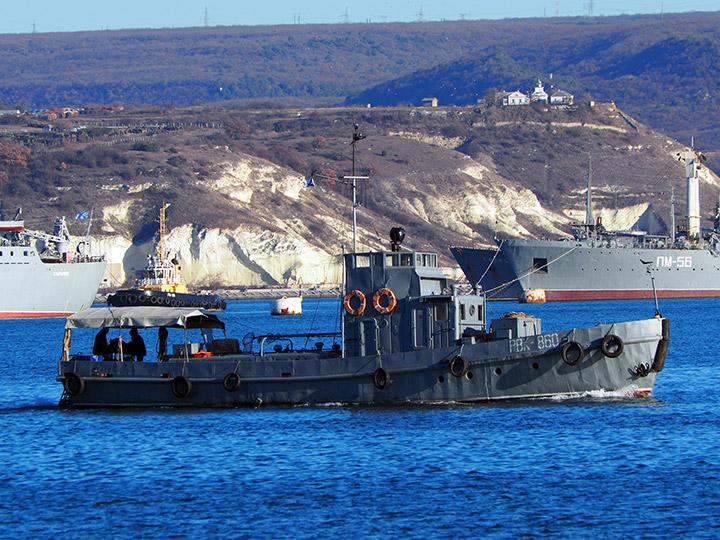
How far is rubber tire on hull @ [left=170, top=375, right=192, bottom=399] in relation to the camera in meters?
28.8

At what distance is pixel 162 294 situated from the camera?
86500 millimetres

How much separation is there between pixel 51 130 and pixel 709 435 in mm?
178477

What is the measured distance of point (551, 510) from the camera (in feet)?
62.0

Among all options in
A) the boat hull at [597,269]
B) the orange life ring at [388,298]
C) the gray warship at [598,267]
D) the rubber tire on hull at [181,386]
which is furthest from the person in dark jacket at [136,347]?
the gray warship at [598,267]

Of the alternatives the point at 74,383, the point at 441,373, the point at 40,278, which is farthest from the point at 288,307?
the point at 441,373

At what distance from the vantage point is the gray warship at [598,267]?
305 feet

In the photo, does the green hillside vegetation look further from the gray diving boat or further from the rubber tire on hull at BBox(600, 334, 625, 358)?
the rubber tire on hull at BBox(600, 334, 625, 358)

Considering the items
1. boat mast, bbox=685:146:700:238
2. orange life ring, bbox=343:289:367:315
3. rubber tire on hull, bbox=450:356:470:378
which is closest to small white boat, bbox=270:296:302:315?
boat mast, bbox=685:146:700:238

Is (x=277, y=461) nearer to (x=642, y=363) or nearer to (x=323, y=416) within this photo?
(x=323, y=416)

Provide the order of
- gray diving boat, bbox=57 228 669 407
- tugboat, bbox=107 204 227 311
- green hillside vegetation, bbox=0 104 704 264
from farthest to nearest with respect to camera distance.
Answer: green hillside vegetation, bbox=0 104 704 264
tugboat, bbox=107 204 227 311
gray diving boat, bbox=57 228 669 407

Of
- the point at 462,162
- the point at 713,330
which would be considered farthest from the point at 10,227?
the point at 462,162

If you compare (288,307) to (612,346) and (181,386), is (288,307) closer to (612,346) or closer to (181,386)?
(181,386)

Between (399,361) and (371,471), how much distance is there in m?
5.77

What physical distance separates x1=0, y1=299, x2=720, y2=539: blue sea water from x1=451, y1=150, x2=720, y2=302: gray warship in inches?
2447
